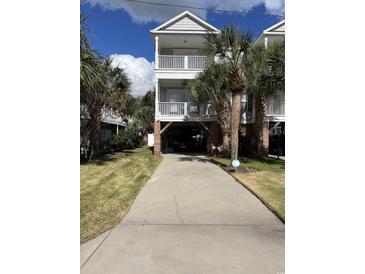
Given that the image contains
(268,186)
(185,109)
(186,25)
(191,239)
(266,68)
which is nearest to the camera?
(191,239)

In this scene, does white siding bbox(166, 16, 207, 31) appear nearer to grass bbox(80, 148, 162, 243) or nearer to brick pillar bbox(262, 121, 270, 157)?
brick pillar bbox(262, 121, 270, 157)

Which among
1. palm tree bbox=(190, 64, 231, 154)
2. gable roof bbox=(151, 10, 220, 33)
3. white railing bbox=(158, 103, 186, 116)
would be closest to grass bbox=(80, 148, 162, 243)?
palm tree bbox=(190, 64, 231, 154)

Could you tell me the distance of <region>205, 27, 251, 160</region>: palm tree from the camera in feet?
35.0

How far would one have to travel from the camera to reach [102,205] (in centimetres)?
609

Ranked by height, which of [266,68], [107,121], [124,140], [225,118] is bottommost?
[124,140]

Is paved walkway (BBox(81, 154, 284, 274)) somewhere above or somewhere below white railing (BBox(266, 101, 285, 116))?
below

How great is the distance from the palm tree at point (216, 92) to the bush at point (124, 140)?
23.8 ft

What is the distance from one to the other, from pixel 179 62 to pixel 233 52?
782cm

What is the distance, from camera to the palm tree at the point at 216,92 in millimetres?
14812

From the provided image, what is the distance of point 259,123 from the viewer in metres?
16.2

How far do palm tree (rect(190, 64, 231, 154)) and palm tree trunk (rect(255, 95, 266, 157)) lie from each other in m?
1.81

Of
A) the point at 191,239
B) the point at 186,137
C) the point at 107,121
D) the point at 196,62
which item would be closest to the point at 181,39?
the point at 196,62

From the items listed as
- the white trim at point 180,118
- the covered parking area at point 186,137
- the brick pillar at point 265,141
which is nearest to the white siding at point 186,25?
the white trim at point 180,118

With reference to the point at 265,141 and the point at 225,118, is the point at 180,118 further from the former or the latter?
the point at 265,141
